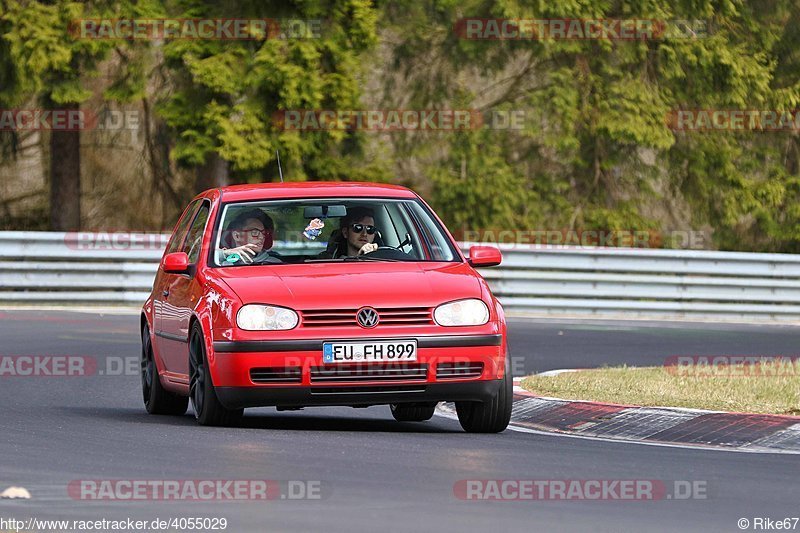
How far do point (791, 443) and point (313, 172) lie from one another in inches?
840

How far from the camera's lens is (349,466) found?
9.76 metres

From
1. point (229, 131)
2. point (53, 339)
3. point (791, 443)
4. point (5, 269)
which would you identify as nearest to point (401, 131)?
point (229, 131)

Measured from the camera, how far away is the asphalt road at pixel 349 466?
8172mm

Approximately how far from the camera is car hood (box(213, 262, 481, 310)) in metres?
11.0

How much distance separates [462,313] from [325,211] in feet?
5.27

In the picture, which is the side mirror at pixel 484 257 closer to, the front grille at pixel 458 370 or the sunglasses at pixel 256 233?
the front grille at pixel 458 370

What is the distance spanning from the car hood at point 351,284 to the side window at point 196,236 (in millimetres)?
756

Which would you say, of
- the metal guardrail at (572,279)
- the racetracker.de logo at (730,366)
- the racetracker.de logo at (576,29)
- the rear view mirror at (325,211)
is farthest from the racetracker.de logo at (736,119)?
the rear view mirror at (325,211)

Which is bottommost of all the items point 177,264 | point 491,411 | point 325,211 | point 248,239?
point 491,411

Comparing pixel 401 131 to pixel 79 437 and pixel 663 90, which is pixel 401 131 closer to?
pixel 663 90

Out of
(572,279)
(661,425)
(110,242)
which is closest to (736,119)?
(572,279)

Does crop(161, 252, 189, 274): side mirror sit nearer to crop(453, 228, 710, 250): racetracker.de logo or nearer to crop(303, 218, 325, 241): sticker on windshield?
crop(303, 218, 325, 241): sticker on windshield

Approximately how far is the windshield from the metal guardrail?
12671mm

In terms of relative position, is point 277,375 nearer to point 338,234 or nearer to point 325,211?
point 338,234
